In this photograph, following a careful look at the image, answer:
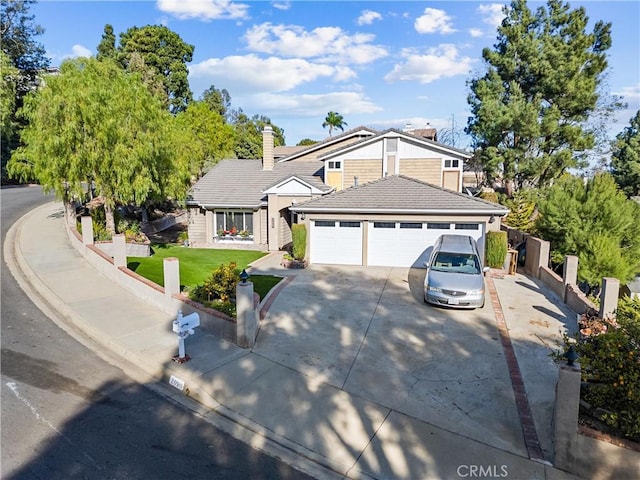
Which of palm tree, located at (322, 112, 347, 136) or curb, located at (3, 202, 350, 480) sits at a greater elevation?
palm tree, located at (322, 112, 347, 136)

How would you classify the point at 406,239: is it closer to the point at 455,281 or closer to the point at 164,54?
the point at 455,281

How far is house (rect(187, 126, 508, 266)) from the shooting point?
18.7 meters

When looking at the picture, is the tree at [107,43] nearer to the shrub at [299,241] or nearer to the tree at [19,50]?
the tree at [19,50]

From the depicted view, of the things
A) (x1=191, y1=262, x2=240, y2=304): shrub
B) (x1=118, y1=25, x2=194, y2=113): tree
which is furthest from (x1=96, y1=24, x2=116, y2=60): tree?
(x1=191, y1=262, x2=240, y2=304): shrub

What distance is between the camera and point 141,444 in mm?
6703

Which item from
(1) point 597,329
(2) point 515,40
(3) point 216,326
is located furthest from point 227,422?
(2) point 515,40

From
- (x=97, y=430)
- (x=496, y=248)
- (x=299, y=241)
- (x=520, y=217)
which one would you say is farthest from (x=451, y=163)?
(x=97, y=430)

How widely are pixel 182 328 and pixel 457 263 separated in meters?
9.10

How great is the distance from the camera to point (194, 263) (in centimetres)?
1866

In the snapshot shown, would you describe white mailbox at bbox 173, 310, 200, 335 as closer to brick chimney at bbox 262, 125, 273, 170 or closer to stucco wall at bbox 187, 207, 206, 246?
stucco wall at bbox 187, 207, 206, 246

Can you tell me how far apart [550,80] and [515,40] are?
164 inches

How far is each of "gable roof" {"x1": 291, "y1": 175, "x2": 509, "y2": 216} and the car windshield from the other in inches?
169

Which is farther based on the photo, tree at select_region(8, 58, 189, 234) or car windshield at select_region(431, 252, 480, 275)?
tree at select_region(8, 58, 189, 234)
